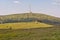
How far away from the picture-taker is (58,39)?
75.6 ft

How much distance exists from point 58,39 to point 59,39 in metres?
0.15

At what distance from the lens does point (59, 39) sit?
75.3ft

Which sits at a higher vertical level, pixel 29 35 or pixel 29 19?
pixel 29 35

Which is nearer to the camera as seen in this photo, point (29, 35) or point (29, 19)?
point (29, 35)

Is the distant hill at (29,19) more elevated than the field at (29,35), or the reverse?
the field at (29,35)

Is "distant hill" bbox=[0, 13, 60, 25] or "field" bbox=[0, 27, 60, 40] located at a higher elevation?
"field" bbox=[0, 27, 60, 40]

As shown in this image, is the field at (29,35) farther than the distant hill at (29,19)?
No

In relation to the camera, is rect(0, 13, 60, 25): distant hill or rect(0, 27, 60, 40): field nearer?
rect(0, 27, 60, 40): field
